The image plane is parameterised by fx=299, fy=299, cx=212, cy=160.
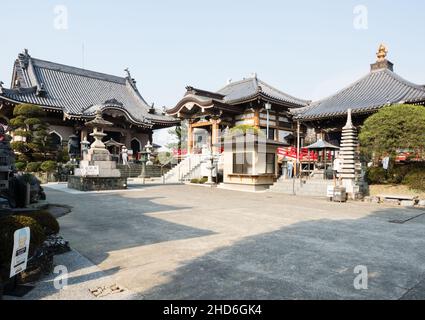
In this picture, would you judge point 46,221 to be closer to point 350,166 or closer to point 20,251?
point 20,251

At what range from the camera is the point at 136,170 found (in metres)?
29.9

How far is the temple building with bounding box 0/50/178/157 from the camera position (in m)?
27.8

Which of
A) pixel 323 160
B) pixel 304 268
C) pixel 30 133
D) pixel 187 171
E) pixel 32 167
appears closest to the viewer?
pixel 304 268

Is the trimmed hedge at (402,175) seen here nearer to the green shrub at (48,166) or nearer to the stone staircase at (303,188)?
the stone staircase at (303,188)

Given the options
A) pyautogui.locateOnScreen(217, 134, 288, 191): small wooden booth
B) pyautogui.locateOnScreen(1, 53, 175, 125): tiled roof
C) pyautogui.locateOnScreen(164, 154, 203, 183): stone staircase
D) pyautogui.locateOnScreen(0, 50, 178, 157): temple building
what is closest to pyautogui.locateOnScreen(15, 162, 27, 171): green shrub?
pyautogui.locateOnScreen(0, 50, 178, 157): temple building

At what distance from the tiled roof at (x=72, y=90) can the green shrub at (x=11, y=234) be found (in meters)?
25.7

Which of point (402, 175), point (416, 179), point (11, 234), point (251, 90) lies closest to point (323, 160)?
point (402, 175)

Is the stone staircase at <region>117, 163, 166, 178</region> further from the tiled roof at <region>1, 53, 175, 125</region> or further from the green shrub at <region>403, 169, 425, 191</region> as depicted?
the green shrub at <region>403, 169, 425, 191</region>

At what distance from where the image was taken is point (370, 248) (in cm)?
553

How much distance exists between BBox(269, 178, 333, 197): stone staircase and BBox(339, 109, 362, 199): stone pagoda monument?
67.4 inches

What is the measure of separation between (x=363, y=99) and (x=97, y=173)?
764 inches

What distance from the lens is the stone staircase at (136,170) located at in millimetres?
28922
